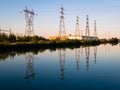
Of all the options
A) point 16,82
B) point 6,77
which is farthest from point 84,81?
point 6,77

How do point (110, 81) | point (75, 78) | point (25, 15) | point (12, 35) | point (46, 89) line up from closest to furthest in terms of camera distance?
point (46, 89)
point (110, 81)
point (75, 78)
point (12, 35)
point (25, 15)

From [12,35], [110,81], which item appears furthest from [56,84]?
[12,35]

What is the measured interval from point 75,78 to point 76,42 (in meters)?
40.1

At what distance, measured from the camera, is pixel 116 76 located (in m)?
11.8

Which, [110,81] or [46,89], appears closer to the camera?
[46,89]

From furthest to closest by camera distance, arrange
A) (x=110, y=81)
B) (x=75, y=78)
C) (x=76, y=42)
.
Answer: (x=76, y=42) < (x=75, y=78) < (x=110, y=81)

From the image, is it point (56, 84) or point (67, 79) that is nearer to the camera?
point (56, 84)

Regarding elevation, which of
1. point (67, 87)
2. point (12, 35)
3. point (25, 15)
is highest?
point (25, 15)

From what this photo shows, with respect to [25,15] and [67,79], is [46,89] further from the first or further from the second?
[25,15]

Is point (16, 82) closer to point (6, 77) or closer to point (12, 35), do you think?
point (6, 77)

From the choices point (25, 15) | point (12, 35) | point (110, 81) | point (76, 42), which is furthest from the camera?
point (76, 42)

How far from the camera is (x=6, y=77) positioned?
1148cm

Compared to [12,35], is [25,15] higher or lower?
higher

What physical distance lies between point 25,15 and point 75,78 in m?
33.4
